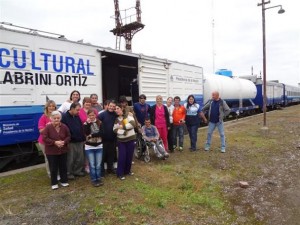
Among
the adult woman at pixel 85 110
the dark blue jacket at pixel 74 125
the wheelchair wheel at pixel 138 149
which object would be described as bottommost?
the wheelchair wheel at pixel 138 149

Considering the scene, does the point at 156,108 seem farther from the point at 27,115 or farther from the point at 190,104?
the point at 27,115

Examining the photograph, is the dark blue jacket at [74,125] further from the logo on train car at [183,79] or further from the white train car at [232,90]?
the white train car at [232,90]

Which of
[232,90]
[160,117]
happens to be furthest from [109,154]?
[232,90]

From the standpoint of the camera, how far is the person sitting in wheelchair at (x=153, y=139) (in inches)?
287

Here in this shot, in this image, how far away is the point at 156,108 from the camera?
791cm

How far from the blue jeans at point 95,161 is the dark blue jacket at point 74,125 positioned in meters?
0.42

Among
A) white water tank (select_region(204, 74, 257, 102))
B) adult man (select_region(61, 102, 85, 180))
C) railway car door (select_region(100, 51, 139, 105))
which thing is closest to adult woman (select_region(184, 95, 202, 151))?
railway car door (select_region(100, 51, 139, 105))

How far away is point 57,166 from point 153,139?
2638 millimetres

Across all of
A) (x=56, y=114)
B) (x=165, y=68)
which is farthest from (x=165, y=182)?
(x=165, y=68)

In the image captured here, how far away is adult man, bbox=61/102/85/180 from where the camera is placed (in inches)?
219

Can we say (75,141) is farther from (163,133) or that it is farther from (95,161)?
(163,133)

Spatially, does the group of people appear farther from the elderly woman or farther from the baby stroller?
the baby stroller

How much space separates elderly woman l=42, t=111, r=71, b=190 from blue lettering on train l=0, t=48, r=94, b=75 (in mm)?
2128

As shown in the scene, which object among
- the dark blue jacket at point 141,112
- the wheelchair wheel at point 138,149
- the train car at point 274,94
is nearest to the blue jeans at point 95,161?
the wheelchair wheel at point 138,149
